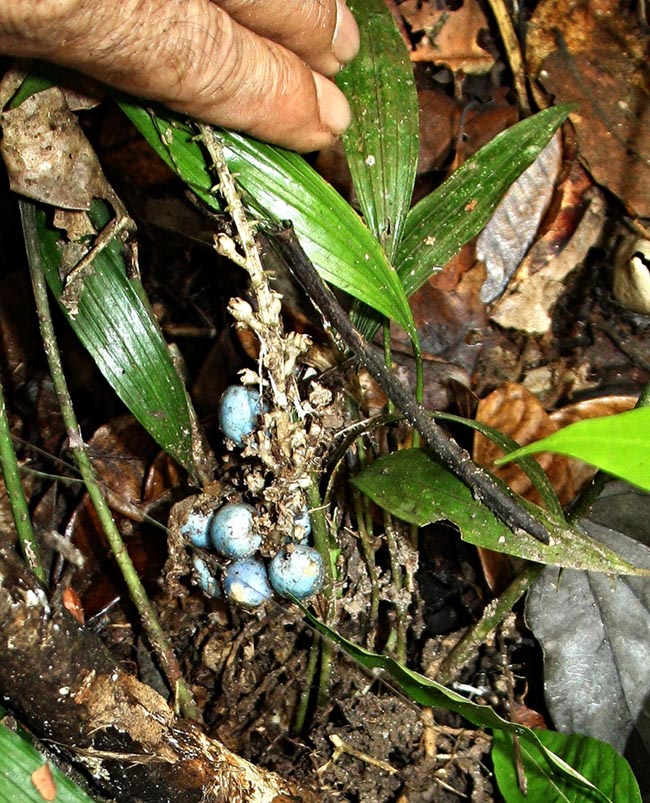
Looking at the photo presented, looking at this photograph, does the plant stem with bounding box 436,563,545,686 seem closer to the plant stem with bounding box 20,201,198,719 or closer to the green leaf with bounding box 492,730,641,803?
the green leaf with bounding box 492,730,641,803

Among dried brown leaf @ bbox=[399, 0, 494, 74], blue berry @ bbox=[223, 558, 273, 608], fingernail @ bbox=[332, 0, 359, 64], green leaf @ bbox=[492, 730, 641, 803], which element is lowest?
green leaf @ bbox=[492, 730, 641, 803]

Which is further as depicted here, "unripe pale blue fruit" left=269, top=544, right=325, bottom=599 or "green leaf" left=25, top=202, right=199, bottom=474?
"green leaf" left=25, top=202, right=199, bottom=474

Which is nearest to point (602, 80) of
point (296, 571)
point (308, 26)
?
point (308, 26)

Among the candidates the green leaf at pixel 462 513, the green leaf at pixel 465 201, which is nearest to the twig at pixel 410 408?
the green leaf at pixel 462 513

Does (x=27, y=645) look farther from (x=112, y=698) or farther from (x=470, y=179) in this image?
(x=470, y=179)

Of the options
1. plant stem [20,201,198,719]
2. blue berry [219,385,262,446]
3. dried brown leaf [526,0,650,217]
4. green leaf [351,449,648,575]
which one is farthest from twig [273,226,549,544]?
dried brown leaf [526,0,650,217]

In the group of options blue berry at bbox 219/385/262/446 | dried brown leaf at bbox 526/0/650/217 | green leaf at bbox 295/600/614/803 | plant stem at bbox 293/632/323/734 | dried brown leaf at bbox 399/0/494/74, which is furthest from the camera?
dried brown leaf at bbox 399/0/494/74

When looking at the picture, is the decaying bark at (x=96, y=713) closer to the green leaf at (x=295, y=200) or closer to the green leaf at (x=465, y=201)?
the green leaf at (x=295, y=200)
